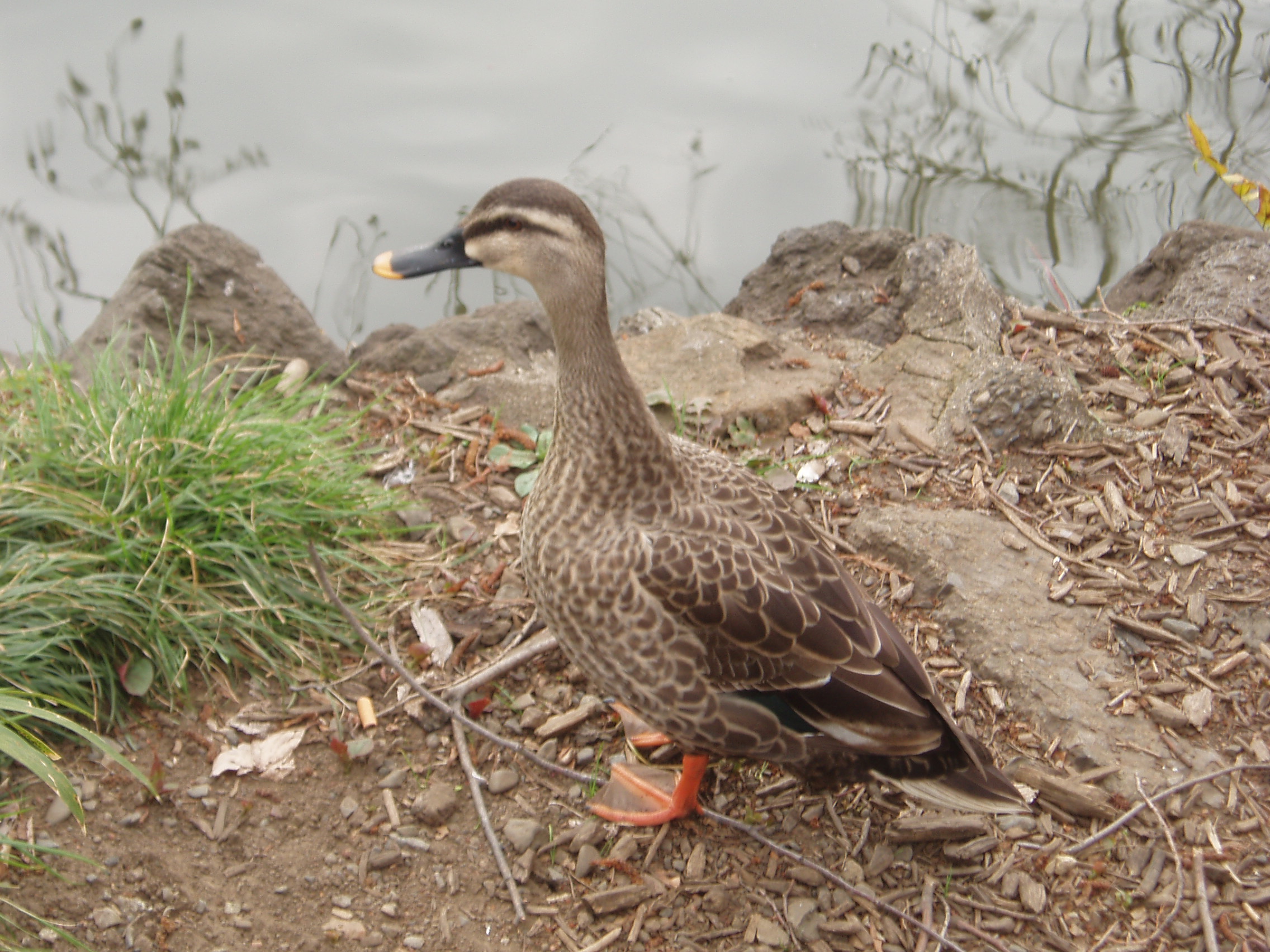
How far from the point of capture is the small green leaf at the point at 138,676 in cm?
256

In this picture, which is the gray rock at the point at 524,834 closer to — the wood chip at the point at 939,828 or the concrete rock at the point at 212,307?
the wood chip at the point at 939,828

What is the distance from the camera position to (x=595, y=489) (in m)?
2.43

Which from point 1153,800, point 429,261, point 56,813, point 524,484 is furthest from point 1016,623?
point 56,813

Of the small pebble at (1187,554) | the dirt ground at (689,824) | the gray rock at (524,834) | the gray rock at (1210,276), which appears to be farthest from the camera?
the gray rock at (1210,276)

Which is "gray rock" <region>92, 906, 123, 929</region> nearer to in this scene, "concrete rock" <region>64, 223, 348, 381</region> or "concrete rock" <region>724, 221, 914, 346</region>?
"concrete rock" <region>64, 223, 348, 381</region>

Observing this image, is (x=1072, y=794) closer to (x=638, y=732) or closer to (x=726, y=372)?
(x=638, y=732)

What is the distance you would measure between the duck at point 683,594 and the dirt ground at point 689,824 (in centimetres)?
21

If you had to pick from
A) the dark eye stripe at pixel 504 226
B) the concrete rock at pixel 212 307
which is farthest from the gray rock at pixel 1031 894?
the concrete rock at pixel 212 307

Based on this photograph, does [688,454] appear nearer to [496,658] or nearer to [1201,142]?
[496,658]

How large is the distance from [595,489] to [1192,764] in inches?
65.6

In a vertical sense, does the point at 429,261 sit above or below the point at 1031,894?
above

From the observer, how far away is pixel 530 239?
2.39 metres

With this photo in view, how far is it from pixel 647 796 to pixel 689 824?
129 mm

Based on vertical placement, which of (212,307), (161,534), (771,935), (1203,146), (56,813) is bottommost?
(771,935)
